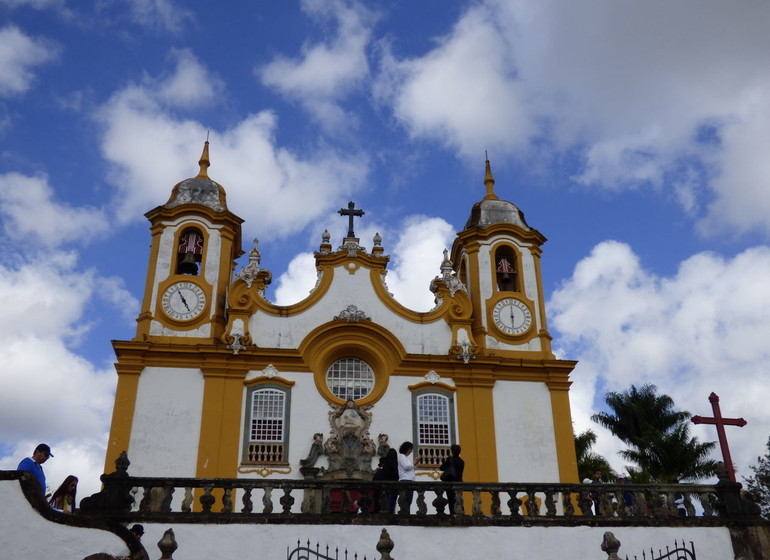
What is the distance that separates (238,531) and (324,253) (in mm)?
10424

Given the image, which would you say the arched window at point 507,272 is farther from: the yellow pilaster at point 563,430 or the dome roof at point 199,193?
the dome roof at point 199,193

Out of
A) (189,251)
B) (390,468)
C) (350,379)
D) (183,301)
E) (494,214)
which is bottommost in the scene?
(390,468)

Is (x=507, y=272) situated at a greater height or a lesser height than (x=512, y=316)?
greater

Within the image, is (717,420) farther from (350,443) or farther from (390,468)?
(350,443)

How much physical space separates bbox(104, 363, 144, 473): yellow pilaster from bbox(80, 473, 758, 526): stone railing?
507 cm

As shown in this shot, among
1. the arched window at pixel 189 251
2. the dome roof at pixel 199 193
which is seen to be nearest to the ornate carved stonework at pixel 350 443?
the arched window at pixel 189 251

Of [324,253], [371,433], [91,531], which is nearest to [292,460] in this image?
[371,433]

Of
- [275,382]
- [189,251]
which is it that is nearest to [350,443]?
[275,382]

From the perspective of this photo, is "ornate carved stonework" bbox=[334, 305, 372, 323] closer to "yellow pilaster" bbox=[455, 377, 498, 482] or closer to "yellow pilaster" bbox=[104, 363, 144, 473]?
"yellow pilaster" bbox=[455, 377, 498, 482]

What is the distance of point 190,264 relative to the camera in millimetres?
21516

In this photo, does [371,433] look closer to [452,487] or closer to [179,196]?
[452,487]

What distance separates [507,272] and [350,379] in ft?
19.2

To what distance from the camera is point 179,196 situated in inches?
873

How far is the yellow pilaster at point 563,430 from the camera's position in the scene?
19.3 m
